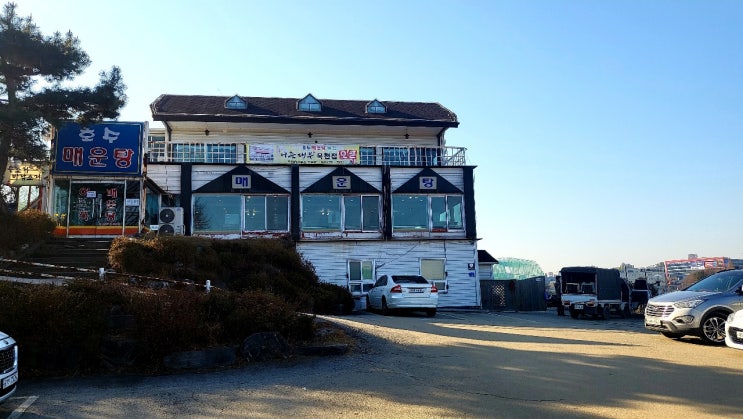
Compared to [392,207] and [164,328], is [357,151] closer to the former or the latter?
[392,207]

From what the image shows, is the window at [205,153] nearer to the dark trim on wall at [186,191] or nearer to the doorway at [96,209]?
the dark trim on wall at [186,191]

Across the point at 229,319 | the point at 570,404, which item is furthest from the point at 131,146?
the point at 570,404

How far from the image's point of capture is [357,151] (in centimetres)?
2788

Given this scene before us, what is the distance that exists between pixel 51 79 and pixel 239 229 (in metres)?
10.1

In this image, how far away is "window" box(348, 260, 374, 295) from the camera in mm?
26438

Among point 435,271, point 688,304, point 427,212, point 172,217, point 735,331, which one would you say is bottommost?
point 735,331

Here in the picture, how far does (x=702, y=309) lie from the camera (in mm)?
11688

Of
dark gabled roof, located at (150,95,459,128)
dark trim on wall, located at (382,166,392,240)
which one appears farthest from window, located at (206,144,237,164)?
dark trim on wall, located at (382,166,392,240)

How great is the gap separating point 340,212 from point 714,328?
709 inches

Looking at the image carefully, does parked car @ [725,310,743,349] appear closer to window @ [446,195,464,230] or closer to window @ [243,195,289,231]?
window @ [446,195,464,230]

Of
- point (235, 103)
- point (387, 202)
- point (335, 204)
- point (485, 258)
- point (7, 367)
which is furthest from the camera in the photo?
point (485, 258)

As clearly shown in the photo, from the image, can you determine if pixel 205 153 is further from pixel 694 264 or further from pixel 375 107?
pixel 694 264

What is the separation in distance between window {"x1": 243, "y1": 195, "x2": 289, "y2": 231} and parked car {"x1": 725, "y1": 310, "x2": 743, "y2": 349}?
19.9 meters

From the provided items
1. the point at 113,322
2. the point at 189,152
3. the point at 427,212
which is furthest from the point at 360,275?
the point at 113,322
